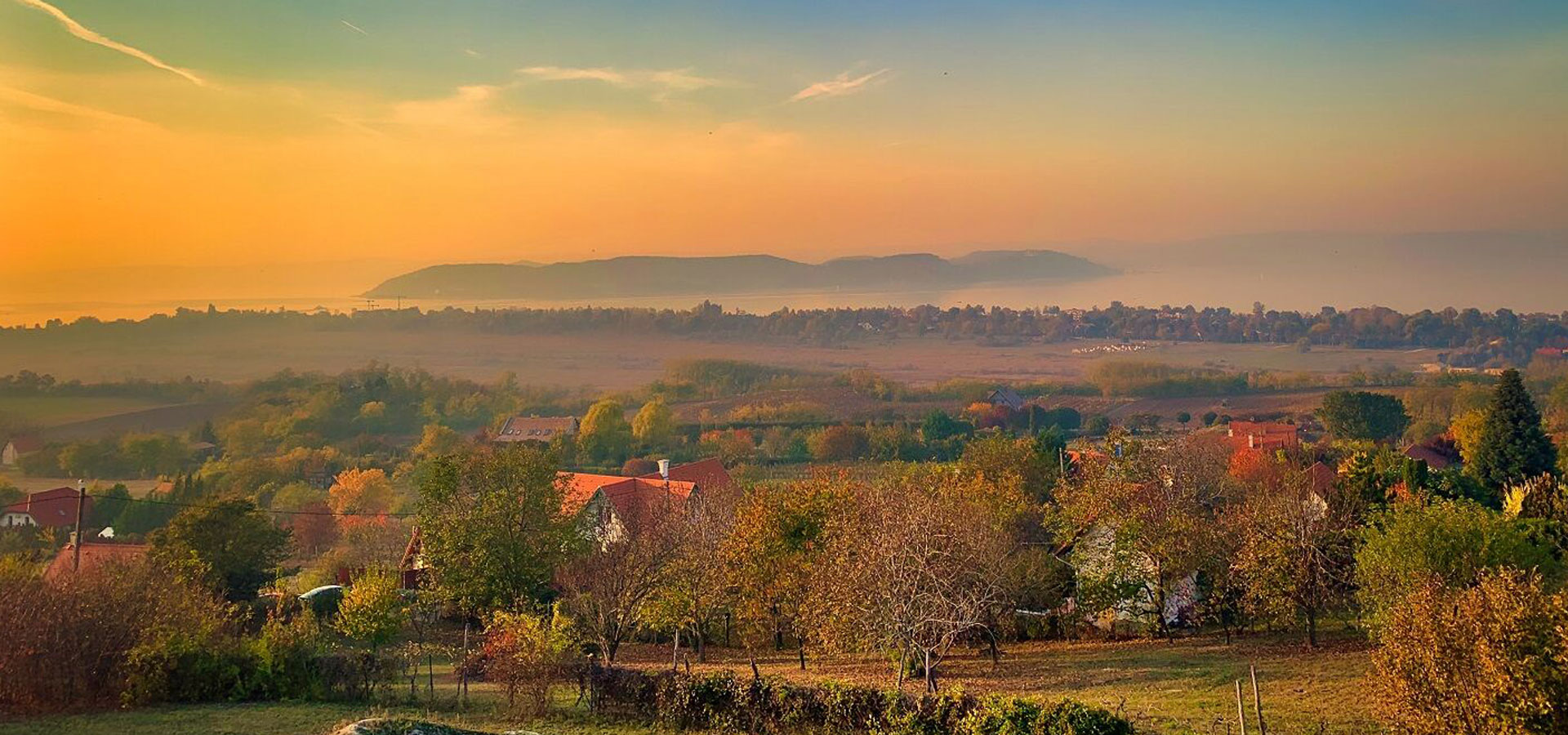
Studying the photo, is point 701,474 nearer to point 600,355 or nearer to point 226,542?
point 226,542

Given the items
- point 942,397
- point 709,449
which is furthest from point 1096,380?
point 709,449

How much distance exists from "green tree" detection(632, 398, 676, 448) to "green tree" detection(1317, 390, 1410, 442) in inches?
2054

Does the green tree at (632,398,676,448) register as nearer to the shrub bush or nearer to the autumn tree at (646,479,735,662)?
the autumn tree at (646,479,735,662)

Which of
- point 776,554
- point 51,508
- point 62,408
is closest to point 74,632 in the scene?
point 776,554

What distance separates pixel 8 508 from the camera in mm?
53594

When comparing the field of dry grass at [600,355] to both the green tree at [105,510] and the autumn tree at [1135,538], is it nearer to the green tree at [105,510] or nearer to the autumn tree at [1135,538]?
the green tree at [105,510]

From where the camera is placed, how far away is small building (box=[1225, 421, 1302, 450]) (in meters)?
57.0

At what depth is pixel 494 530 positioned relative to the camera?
30594mm

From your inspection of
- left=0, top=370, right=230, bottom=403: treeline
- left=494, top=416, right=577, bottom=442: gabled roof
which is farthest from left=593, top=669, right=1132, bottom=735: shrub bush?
left=0, top=370, right=230, bottom=403: treeline

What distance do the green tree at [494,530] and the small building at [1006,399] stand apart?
8329cm

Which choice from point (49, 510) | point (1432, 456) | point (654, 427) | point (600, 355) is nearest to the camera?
point (49, 510)

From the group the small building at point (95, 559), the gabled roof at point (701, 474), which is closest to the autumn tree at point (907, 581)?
the small building at point (95, 559)

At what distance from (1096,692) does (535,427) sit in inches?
3484

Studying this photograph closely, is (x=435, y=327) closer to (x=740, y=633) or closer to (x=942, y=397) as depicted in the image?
(x=942, y=397)
